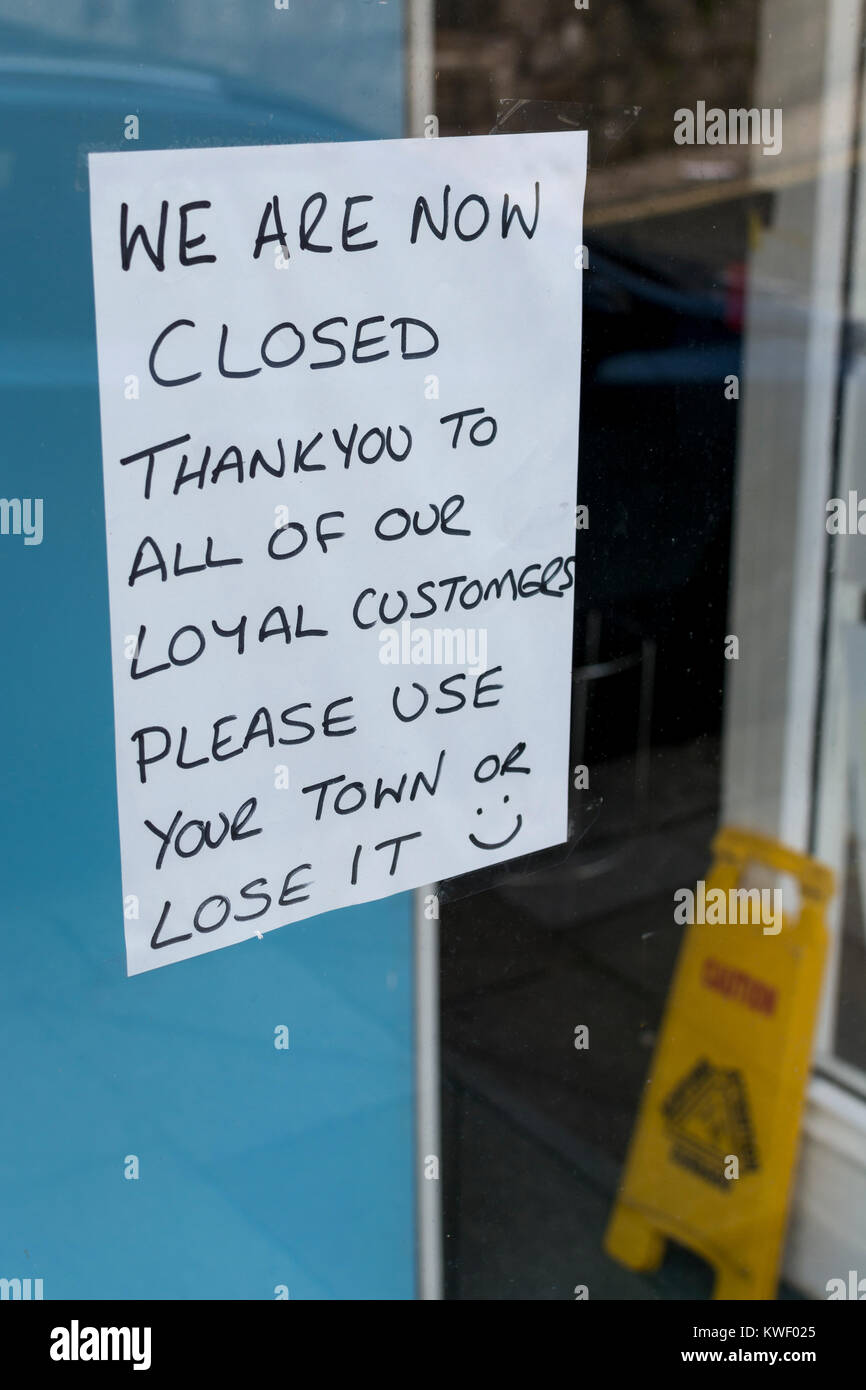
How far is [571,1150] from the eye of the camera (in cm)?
143

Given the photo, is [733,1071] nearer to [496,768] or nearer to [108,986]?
[496,768]

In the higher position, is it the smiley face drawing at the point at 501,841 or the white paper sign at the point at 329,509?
the white paper sign at the point at 329,509

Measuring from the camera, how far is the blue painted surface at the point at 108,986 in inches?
37.2

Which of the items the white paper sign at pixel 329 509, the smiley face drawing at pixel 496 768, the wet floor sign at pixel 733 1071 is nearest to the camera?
the white paper sign at pixel 329 509

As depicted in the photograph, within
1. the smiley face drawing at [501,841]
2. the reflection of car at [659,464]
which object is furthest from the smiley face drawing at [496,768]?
the reflection of car at [659,464]

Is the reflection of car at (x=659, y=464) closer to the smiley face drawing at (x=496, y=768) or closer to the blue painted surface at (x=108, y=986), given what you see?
the smiley face drawing at (x=496, y=768)

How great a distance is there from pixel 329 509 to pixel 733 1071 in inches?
50.0

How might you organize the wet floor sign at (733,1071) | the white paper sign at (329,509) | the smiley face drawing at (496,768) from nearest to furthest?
the white paper sign at (329,509) < the smiley face drawing at (496,768) < the wet floor sign at (733,1071)

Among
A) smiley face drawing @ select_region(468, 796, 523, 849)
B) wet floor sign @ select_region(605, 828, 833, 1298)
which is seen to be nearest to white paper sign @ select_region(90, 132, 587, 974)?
smiley face drawing @ select_region(468, 796, 523, 849)

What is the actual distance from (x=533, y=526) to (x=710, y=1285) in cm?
118

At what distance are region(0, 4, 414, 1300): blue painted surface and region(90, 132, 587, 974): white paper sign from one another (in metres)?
0.04

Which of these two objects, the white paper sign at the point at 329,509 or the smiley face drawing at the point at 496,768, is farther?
the smiley face drawing at the point at 496,768

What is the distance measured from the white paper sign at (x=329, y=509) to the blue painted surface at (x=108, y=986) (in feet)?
0.12

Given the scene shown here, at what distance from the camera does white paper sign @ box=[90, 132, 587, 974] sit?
0.93 meters
